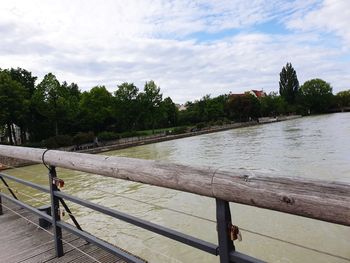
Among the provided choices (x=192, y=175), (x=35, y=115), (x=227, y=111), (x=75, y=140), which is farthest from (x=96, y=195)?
(x=227, y=111)

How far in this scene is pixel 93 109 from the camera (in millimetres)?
47188

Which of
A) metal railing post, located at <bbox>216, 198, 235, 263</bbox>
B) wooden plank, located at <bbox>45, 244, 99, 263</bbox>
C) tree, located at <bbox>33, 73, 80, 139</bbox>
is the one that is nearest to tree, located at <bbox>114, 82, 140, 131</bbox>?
tree, located at <bbox>33, 73, 80, 139</bbox>

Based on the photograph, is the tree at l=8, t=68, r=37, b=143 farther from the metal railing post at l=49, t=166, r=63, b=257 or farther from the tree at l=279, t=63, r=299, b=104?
the tree at l=279, t=63, r=299, b=104

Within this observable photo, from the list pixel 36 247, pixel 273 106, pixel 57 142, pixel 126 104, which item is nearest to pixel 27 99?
pixel 57 142

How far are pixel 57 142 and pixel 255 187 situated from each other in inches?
1469

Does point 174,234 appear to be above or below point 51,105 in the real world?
below

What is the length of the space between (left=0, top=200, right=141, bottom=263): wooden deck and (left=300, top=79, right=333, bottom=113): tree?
103220 mm

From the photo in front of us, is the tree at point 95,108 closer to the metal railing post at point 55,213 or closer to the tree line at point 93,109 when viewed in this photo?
the tree line at point 93,109

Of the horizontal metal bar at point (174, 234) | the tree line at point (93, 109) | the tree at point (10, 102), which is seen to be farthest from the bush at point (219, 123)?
the horizontal metal bar at point (174, 234)

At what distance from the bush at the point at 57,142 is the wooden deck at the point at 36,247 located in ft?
108

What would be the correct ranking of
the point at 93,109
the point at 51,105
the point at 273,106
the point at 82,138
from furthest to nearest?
the point at 273,106, the point at 93,109, the point at 82,138, the point at 51,105

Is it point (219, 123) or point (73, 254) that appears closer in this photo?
point (73, 254)

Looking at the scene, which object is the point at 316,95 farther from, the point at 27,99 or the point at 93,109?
the point at 27,99

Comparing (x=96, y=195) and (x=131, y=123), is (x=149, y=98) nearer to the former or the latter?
(x=131, y=123)
